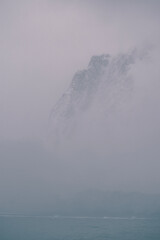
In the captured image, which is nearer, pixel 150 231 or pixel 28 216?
pixel 150 231

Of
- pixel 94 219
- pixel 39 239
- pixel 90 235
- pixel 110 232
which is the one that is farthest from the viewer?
pixel 94 219

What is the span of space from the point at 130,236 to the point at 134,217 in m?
30.6

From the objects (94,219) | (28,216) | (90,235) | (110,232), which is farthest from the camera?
(28,216)

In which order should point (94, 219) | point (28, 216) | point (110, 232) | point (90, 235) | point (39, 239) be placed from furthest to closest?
1. point (28, 216)
2. point (94, 219)
3. point (110, 232)
4. point (90, 235)
5. point (39, 239)

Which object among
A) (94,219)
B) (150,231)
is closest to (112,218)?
(94,219)

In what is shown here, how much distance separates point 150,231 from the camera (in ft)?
189

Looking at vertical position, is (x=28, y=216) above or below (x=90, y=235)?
above

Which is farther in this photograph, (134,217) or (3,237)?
(134,217)

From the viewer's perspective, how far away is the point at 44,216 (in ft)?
294

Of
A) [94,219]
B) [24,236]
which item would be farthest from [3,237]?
[94,219]

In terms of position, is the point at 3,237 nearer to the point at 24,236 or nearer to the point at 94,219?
the point at 24,236

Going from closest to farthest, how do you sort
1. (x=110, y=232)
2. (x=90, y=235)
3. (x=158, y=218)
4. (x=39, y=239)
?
(x=39, y=239) < (x=90, y=235) < (x=110, y=232) < (x=158, y=218)

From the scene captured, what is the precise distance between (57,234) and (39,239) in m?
7.08

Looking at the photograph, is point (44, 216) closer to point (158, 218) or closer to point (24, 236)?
point (158, 218)
